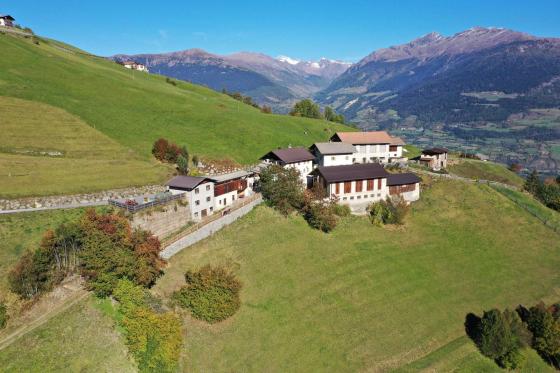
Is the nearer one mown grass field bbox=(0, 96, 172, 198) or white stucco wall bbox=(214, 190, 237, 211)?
mown grass field bbox=(0, 96, 172, 198)

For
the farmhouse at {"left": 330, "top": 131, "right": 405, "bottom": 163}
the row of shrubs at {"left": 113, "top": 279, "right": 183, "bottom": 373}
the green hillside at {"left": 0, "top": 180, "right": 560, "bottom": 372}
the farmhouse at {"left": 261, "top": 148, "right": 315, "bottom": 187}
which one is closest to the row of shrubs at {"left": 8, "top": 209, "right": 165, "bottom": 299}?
the row of shrubs at {"left": 113, "top": 279, "right": 183, "bottom": 373}

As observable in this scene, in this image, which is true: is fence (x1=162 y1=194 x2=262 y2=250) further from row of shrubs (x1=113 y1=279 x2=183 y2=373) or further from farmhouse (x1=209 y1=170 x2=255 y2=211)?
row of shrubs (x1=113 y1=279 x2=183 y2=373)

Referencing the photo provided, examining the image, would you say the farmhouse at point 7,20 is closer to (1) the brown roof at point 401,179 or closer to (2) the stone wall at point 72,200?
(2) the stone wall at point 72,200

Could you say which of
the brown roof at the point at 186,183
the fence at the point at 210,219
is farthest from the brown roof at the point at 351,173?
the brown roof at the point at 186,183

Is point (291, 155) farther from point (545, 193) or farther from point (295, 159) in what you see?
point (545, 193)

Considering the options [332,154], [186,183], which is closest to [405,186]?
[332,154]
